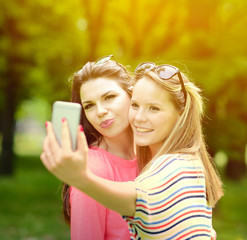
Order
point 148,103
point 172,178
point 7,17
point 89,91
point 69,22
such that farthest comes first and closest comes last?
1. point 7,17
2. point 69,22
3. point 89,91
4. point 148,103
5. point 172,178

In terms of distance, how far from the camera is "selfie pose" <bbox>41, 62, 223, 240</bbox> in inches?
71.2

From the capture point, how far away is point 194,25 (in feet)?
30.4

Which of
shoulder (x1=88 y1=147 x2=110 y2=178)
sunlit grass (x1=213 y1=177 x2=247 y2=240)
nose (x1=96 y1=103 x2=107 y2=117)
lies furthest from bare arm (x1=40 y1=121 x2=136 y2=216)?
sunlit grass (x1=213 y1=177 x2=247 y2=240)

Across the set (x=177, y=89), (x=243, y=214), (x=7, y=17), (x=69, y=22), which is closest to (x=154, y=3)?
(x=69, y=22)

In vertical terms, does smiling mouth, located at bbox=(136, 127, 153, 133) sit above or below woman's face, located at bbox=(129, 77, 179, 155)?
below

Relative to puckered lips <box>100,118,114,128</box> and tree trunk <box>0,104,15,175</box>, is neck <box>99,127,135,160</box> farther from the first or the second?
tree trunk <box>0,104,15,175</box>

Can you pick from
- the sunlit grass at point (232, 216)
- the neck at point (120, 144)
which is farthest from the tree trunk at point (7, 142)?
the neck at point (120, 144)

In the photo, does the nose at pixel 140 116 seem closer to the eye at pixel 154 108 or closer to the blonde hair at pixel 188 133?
the eye at pixel 154 108

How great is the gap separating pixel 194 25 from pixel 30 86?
954cm

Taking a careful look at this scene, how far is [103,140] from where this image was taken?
3.16m

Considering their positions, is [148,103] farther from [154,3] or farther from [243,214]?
[243,214]

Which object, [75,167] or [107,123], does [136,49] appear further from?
[75,167]

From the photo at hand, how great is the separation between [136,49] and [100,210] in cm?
725

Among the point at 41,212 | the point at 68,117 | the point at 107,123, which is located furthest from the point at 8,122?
the point at 68,117
